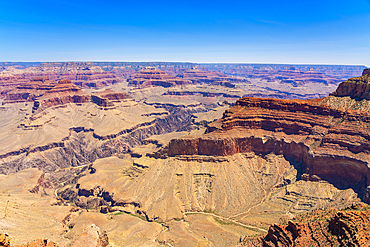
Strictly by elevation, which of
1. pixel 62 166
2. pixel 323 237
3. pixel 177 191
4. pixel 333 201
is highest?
pixel 323 237

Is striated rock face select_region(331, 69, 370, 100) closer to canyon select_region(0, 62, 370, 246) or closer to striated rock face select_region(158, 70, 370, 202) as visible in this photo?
canyon select_region(0, 62, 370, 246)

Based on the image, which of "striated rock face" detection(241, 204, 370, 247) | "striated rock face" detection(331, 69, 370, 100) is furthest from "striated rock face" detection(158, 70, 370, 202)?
"striated rock face" detection(241, 204, 370, 247)

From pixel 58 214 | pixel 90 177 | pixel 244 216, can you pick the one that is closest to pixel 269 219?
pixel 244 216

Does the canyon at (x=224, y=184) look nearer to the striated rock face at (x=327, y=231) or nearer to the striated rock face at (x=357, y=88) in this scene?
the striated rock face at (x=357, y=88)

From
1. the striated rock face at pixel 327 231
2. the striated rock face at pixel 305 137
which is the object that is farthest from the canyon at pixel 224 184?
the striated rock face at pixel 327 231

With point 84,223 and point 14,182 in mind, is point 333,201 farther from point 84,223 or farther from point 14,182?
point 14,182

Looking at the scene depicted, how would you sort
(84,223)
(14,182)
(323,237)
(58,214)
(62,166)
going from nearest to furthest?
(323,237)
(84,223)
(58,214)
(14,182)
(62,166)

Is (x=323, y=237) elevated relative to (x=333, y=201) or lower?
elevated

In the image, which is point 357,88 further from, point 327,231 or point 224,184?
point 327,231
